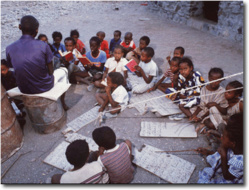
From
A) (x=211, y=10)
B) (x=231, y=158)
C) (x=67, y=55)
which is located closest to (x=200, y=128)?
(x=231, y=158)

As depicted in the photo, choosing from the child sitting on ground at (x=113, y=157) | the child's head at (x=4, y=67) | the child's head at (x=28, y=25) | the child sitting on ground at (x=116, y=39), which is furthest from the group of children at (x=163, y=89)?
the child's head at (x=28, y=25)

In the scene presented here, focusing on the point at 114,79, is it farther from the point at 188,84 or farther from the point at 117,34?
the point at 117,34

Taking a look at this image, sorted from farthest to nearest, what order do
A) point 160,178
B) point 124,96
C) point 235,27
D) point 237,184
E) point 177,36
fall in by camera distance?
point 177,36 < point 235,27 < point 124,96 < point 160,178 < point 237,184

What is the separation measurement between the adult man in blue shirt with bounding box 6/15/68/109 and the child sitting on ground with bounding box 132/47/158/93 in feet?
6.40

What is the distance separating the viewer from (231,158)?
2043 millimetres

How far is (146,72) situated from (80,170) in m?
2.97

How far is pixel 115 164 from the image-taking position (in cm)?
225

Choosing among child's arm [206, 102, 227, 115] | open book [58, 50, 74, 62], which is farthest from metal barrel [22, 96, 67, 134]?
child's arm [206, 102, 227, 115]

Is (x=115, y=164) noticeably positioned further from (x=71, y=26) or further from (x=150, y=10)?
(x=150, y=10)

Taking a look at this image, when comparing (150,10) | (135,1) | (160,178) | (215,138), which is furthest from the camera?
(135,1)

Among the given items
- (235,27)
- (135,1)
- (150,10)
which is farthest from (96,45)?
(135,1)

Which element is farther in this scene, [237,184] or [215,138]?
[215,138]

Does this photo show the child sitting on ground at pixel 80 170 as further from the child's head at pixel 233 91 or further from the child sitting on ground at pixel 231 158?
the child's head at pixel 233 91

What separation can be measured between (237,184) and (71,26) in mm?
9728
